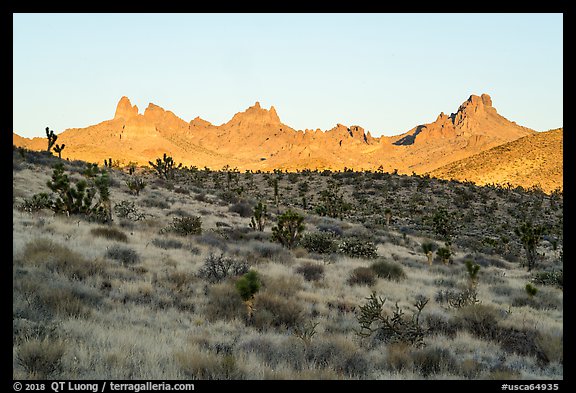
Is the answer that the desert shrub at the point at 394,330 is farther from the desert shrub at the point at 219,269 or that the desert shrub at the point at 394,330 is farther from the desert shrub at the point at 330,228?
the desert shrub at the point at 330,228

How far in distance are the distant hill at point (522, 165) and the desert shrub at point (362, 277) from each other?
2887 inches

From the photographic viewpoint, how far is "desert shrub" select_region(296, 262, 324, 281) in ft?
40.5

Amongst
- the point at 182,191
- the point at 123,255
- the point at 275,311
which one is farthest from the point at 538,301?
the point at 182,191

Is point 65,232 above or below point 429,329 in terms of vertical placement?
above

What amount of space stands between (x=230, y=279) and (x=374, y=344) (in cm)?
415

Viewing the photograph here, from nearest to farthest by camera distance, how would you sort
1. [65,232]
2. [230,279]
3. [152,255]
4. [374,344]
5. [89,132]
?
[374,344], [230,279], [152,255], [65,232], [89,132]

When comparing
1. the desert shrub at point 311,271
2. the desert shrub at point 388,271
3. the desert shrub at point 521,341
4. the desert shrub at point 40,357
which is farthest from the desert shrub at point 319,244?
the desert shrub at point 40,357

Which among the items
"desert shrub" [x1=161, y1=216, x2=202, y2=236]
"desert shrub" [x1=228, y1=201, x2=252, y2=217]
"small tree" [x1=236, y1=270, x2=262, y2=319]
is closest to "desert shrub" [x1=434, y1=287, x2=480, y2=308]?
"small tree" [x1=236, y1=270, x2=262, y2=319]

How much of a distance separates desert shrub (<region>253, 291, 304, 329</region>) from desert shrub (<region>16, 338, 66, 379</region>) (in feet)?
11.6

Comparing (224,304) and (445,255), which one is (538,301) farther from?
(224,304)

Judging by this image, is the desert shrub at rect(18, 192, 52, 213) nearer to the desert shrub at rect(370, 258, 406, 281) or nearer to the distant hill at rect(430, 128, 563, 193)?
the desert shrub at rect(370, 258, 406, 281)
